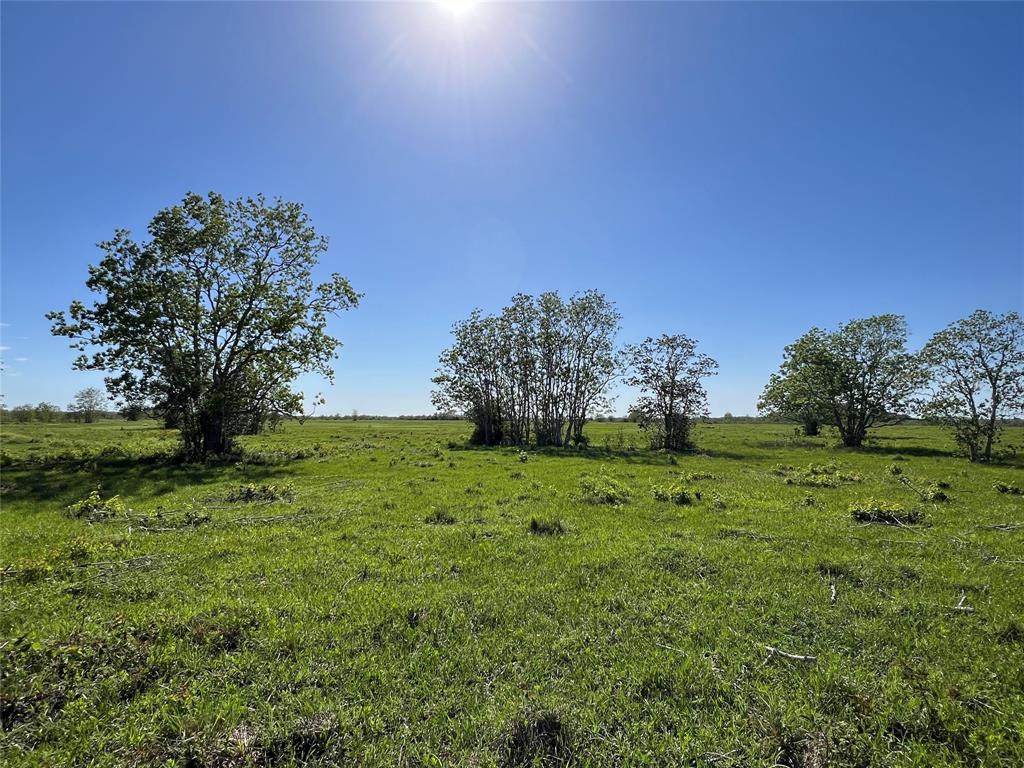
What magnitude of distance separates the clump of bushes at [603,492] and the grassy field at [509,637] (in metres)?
1.97

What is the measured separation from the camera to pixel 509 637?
6.00 m

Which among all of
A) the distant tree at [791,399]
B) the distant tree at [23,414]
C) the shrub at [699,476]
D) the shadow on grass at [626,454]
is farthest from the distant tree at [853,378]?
the distant tree at [23,414]

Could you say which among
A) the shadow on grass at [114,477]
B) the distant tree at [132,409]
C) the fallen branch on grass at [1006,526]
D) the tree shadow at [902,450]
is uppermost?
the distant tree at [132,409]

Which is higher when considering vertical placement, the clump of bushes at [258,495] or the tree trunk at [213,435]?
the tree trunk at [213,435]

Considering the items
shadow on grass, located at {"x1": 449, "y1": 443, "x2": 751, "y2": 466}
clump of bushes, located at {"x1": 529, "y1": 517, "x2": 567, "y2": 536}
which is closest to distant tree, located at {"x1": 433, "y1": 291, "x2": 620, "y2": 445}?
shadow on grass, located at {"x1": 449, "y1": 443, "x2": 751, "y2": 466}

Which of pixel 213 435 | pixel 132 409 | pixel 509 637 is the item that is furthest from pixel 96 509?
pixel 132 409

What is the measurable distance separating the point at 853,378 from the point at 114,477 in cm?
5714

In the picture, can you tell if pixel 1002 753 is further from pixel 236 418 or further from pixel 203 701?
pixel 236 418

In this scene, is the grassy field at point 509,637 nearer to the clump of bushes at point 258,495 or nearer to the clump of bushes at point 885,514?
the clump of bushes at point 885,514

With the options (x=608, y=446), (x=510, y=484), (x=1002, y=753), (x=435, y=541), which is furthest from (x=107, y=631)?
(x=608, y=446)

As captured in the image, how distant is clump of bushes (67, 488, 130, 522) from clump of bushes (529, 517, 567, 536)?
11.6 metres

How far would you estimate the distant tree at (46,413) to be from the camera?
62.5 metres

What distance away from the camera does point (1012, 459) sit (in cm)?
3025

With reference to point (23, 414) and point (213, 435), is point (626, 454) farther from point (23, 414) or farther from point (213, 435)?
point (23, 414)
